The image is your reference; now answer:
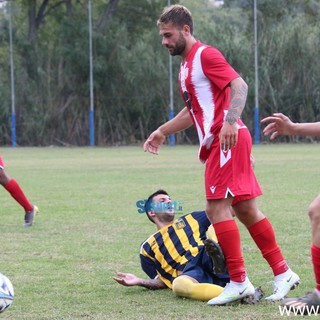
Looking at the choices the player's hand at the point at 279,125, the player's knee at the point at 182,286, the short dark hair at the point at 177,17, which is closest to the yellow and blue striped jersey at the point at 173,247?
the player's knee at the point at 182,286

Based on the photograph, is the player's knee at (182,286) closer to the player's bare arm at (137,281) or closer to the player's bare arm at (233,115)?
the player's bare arm at (137,281)

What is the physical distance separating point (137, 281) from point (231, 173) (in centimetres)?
115

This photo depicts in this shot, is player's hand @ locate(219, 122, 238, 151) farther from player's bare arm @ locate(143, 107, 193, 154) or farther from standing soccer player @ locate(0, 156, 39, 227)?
standing soccer player @ locate(0, 156, 39, 227)

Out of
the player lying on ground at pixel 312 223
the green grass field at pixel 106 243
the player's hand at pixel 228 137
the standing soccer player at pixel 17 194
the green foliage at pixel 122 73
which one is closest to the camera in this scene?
the player lying on ground at pixel 312 223

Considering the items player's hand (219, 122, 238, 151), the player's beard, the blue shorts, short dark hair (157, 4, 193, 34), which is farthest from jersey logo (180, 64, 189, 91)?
the blue shorts

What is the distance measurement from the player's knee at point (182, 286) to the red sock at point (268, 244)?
56 centimetres

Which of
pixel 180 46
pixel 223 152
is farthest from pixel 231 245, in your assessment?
pixel 180 46

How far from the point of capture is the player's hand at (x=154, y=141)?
6477 millimetres

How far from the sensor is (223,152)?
5.57m

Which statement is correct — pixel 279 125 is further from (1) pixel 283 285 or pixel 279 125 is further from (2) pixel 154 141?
(2) pixel 154 141

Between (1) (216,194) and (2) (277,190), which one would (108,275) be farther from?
(2) (277,190)

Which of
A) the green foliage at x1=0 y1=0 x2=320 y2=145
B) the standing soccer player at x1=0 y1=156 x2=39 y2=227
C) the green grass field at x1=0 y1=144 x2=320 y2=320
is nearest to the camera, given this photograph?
the green grass field at x1=0 y1=144 x2=320 y2=320

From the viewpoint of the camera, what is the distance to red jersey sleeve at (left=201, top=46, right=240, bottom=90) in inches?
220

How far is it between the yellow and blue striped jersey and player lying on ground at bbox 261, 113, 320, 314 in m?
1.12
